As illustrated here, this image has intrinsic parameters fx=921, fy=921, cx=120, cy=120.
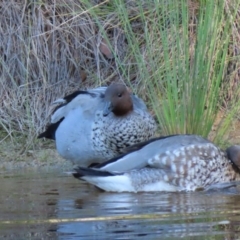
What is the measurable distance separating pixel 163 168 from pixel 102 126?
0.96 meters

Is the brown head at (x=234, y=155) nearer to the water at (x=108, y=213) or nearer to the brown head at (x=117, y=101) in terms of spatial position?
the water at (x=108, y=213)


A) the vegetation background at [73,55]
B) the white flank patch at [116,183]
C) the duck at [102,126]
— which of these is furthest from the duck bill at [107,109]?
the white flank patch at [116,183]

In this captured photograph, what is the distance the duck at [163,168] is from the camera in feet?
21.3

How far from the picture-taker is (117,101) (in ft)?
24.1

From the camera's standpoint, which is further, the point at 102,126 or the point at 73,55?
the point at 73,55

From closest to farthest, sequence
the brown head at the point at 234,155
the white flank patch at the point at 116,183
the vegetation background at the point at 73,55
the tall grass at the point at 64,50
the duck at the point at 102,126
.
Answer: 1. the white flank patch at the point at 116,183
2. the brown head at the point at 234,155
3. the duck at the point at 102,126
4. the vegetation background at the point at 73,55
5. the tall grass at the point at 64,50

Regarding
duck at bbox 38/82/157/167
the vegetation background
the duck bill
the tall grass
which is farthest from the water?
the tall grass

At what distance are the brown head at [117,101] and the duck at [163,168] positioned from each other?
0.70 meters

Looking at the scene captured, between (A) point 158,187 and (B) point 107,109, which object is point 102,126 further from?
(A) point 158,187

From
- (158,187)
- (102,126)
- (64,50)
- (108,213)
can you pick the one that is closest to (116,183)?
(158,187)

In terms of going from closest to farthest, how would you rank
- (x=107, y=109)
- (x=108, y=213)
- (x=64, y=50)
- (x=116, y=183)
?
(x=108, y=213) → (x=116, y=183) → (x=107, y=109) → (x=64, y=50)

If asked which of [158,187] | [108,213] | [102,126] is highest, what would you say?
[108,213]

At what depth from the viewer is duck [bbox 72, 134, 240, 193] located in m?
6.49

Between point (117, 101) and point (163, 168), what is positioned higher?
point (117, 101)
